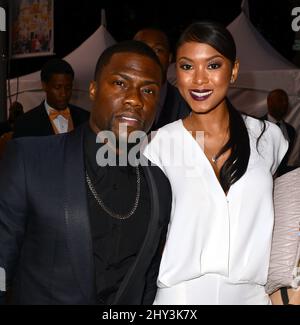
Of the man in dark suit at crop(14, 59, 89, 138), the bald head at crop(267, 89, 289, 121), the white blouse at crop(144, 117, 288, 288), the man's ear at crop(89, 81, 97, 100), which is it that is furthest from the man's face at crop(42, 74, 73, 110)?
the white blouse at crop(144, 117, 288, 288)

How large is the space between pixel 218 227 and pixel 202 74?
23.8 inches

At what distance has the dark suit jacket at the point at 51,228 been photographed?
1.99 metres

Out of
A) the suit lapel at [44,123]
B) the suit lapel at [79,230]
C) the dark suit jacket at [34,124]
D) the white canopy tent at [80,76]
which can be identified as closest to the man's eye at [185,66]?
the suit lapel at [79,230]

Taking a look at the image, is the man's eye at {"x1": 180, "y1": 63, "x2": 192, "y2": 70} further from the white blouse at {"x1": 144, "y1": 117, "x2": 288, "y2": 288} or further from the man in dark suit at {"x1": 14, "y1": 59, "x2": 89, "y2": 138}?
the man in dark suit at {"x1": 14, "y1": 59, "x2": 89, "y2": 138}

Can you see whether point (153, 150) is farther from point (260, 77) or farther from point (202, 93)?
point (260, 77)

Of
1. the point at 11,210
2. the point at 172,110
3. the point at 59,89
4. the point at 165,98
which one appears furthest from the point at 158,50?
the point at 11,210

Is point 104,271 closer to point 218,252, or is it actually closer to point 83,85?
point 218,252

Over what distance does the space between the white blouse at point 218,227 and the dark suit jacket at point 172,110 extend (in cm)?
138

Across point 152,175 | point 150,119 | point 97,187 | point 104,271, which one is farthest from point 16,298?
point 150,119

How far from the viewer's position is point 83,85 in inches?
347

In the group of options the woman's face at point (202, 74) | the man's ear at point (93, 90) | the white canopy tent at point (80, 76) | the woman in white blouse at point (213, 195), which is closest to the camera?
the woman in white blouse at point (213, 195)

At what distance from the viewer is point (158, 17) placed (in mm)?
18422

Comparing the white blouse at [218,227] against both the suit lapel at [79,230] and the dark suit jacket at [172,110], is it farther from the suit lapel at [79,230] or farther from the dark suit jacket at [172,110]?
the dark suit jacket at [172,110]

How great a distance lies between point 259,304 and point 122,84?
39.5 inches
